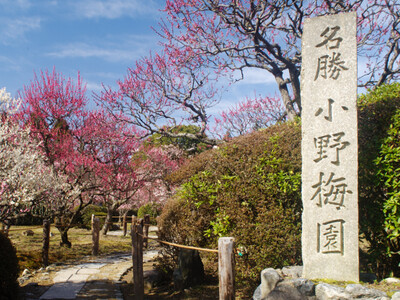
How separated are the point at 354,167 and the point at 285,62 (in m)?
7.17

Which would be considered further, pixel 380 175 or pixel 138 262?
pixel 138 262

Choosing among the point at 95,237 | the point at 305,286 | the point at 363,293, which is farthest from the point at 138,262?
the point at 95,237

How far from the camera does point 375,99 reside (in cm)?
550

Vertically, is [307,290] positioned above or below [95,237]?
above

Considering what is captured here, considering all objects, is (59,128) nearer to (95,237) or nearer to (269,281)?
(95,237)

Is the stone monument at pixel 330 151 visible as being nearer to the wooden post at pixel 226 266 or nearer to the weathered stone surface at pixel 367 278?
the weathered stone surface at pixel 367 278

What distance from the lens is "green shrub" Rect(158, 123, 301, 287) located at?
17.2ft

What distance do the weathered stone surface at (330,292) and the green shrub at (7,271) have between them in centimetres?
474

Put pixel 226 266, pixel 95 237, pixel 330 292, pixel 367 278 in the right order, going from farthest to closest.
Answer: pixel 95 237
pixel 367 278
pixel 330 292
pixel 226 266

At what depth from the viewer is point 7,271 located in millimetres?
5434

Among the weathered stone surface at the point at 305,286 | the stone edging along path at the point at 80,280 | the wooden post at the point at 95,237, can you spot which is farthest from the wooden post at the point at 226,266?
the wooden post at the point at 95,237

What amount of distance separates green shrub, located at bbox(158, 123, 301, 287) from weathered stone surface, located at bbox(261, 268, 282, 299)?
785mm

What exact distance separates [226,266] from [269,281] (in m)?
0.88

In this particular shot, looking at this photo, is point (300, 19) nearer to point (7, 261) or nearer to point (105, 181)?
point (105, 181)
